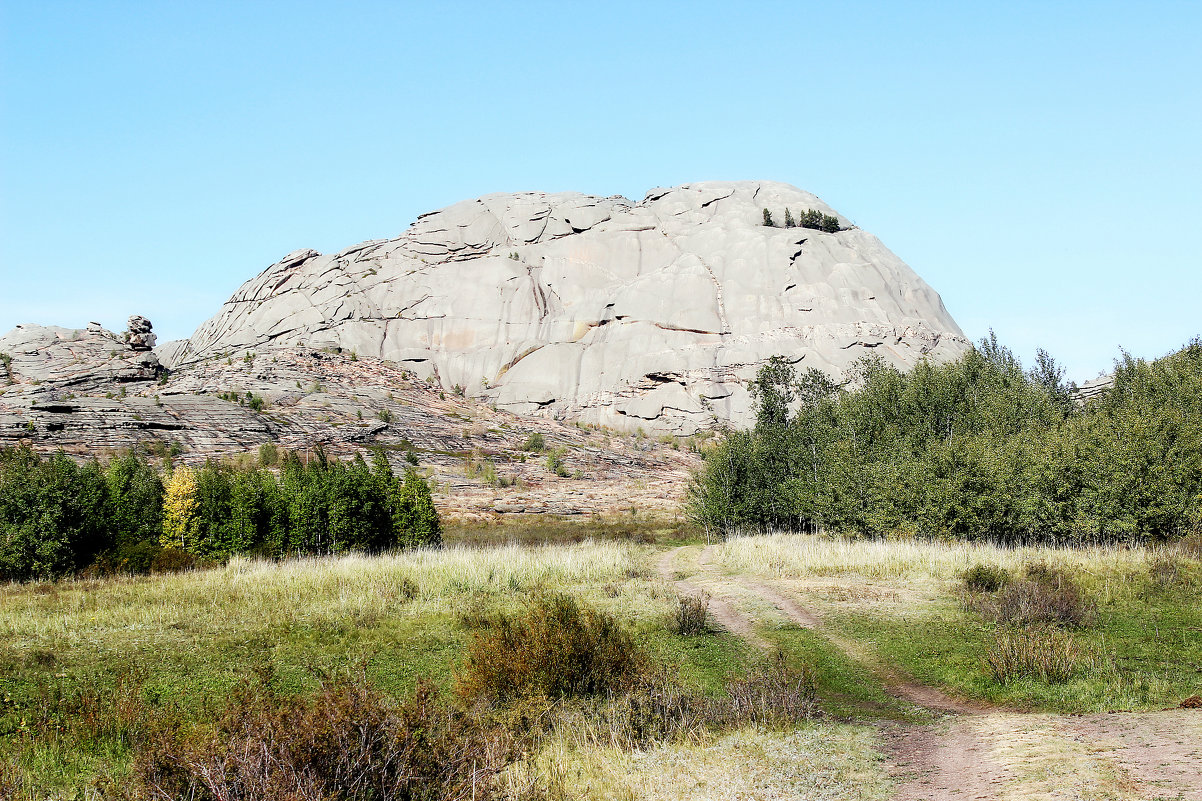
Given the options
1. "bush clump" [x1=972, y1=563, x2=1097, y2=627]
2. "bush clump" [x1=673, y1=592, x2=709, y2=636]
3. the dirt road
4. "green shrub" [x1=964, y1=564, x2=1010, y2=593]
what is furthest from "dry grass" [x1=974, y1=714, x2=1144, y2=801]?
"green shrub" [x1=964, y1=564, x2=1010, y2=593]

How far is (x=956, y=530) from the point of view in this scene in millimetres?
32188

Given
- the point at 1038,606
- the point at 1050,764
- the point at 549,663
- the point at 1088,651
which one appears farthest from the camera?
the point at 1038,606

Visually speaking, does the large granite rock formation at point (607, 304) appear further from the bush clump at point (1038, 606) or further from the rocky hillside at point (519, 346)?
the bush clump at point (1038, 606)

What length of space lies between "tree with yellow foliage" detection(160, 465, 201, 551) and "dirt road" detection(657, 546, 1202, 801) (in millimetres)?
27066

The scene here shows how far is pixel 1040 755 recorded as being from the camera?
311 inches

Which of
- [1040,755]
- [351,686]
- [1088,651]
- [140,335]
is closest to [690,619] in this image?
[1088,651]

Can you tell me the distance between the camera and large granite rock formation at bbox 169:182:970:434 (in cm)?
9050

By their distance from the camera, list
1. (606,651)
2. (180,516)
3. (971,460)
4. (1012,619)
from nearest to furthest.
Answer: (606,651), (1012,619), (180,516), (971,460)

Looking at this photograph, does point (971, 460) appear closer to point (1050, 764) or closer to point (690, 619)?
point (690, 619)

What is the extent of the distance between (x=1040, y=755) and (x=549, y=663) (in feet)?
18.2

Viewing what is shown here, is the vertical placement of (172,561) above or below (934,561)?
below

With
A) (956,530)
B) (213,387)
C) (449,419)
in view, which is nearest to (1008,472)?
(956,530)

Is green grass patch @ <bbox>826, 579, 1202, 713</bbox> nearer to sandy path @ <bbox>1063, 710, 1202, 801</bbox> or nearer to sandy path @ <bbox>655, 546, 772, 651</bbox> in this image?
sandy path @ <bbox>1063, 710, 1202, 801</bbox>

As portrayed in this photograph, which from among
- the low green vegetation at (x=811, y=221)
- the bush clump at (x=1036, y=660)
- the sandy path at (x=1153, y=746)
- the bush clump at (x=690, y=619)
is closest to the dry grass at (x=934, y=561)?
the bush clump at (x=1036, y=660)
